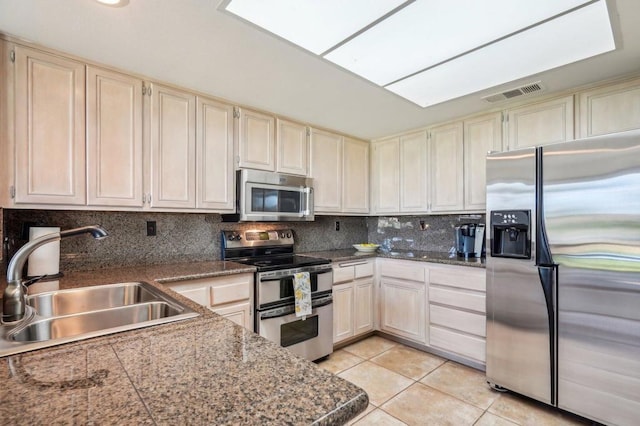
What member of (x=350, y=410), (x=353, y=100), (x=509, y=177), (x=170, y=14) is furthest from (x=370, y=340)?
(x=170, y=14)

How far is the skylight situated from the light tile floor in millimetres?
2263

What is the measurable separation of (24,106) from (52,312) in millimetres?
1184

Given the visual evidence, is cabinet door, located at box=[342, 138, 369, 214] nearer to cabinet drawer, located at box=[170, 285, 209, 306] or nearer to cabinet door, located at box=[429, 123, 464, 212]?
cabinet door, located at box=[429, 123, 464, 212]

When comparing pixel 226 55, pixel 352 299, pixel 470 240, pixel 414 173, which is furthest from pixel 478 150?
pixel 226 55

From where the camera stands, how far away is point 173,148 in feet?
7.69

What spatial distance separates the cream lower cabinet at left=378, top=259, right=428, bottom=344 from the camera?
2.97 meters

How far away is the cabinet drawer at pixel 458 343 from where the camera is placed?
101 inches

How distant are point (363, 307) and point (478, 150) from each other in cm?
190

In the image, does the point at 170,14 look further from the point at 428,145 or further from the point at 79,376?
the point at 428,145

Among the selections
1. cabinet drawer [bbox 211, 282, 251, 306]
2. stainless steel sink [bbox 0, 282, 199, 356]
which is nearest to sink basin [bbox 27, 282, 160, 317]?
stainless steel sink [bbox 0, 282, 199, 356]

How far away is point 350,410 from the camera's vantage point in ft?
1.98

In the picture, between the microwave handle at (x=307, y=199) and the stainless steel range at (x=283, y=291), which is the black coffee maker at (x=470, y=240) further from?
the microwave handle at (x=307, y=199)

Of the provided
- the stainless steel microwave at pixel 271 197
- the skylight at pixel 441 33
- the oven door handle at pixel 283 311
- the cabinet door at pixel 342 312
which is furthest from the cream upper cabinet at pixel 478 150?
the oven door handle at pixel 283 311

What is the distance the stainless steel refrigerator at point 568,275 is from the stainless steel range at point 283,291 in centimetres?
132
